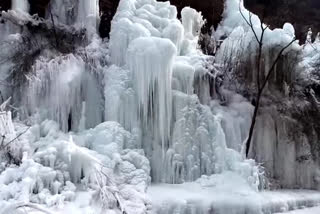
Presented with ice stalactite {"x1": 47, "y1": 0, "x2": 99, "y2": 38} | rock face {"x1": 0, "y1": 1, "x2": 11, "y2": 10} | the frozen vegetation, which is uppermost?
rock face {"x1": 0, "y1": 1, "x2": 11, "y2": 10}

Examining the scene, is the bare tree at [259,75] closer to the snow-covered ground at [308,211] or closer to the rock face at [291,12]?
the snow-covered ground at [308,211]

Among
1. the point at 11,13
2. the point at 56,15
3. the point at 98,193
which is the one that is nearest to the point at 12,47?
the point at 11,13

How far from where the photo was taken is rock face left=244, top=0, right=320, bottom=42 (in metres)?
15.1

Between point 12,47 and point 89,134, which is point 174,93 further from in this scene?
point 12,47

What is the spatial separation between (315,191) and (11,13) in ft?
23.4

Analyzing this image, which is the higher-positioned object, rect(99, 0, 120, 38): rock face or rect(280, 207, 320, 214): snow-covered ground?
rect(99, 0, 120, 38): rock face

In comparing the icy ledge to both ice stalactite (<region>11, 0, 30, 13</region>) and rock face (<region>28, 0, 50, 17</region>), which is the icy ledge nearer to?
ice stalactite (<region>11, 0, 30, 13</region>)

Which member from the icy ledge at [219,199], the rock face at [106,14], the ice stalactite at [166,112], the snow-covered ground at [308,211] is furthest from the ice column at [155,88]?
the snow-covered ground at [308,211]

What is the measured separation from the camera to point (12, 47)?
8938mm

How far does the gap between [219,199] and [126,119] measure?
2210mm

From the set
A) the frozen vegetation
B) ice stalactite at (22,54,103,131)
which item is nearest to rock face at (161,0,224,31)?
the frozen vegetation

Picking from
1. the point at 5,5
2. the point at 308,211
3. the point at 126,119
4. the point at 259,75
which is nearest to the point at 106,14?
the point at 5,5

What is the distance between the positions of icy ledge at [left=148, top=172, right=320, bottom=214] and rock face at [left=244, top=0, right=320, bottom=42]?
26.2 ft

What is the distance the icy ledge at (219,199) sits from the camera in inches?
275
